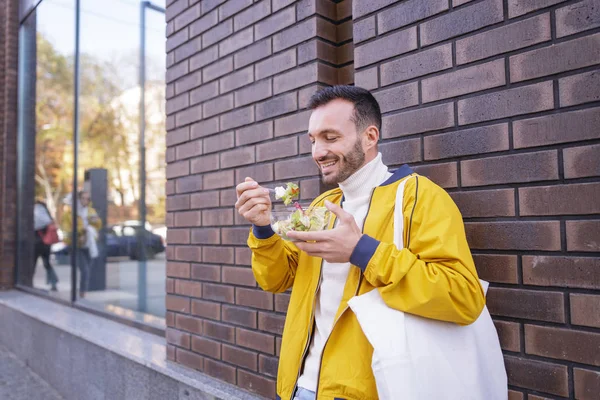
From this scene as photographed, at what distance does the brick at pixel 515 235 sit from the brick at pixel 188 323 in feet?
5.92

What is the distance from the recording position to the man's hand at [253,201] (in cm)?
161

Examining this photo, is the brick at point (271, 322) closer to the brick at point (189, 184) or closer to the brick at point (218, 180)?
the brick at point (218, 180)

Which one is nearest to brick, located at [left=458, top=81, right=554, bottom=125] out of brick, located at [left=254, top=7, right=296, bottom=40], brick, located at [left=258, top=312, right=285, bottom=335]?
brick, located at [left=254, top=7, right=296, bottom=40]

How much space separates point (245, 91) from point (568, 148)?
167cm

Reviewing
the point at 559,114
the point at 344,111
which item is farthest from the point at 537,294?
the point at 344,111

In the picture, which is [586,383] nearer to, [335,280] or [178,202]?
[335,280]

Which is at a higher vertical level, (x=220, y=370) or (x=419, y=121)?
(x=419, y=121)

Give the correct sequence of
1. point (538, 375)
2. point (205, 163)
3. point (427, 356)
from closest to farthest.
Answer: point (427, 356) < point (538, 375) < point (205, 163)

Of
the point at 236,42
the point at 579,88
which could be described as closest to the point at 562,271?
the point at 579,88

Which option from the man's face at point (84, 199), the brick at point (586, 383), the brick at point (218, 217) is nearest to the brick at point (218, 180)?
the brick at point (218, 217)

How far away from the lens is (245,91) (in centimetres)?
271

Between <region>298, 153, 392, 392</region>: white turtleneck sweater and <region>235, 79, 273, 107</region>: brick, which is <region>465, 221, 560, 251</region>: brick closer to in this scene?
<region>298, 153, 392, 392</region>: white turtleneck sweater

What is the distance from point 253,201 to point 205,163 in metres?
1.44

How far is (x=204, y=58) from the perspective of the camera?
2988 millimetres
